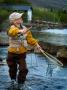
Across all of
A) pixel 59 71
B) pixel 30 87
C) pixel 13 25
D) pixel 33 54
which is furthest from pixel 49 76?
pixel 33 54

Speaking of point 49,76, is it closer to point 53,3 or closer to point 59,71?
point 59,71

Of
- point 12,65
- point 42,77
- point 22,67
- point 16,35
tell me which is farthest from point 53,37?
point 16,35

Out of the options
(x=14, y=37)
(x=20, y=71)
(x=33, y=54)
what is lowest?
(x=33, y=54)

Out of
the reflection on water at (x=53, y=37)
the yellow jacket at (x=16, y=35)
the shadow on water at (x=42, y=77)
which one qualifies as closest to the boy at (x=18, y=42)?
the yellow jacket at (x=16, y=35)

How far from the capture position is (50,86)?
10867 millimetres

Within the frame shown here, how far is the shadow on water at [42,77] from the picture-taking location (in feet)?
35.6

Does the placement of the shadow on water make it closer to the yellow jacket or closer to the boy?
the boy

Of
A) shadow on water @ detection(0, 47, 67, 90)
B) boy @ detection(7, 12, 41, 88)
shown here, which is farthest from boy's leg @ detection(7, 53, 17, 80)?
shadow on water @ detection(0, 47, 67, 90)

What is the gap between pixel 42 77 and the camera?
1224 cm

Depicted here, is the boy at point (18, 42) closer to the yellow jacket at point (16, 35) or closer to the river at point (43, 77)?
the yellow jacket at point (16, 35)

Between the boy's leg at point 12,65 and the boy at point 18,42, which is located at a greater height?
the boy at point 18,42

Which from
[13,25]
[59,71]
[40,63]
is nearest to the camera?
[13,25]

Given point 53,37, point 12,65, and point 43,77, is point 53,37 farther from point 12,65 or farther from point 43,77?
point 12,65

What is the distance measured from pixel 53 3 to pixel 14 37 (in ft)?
27.5
